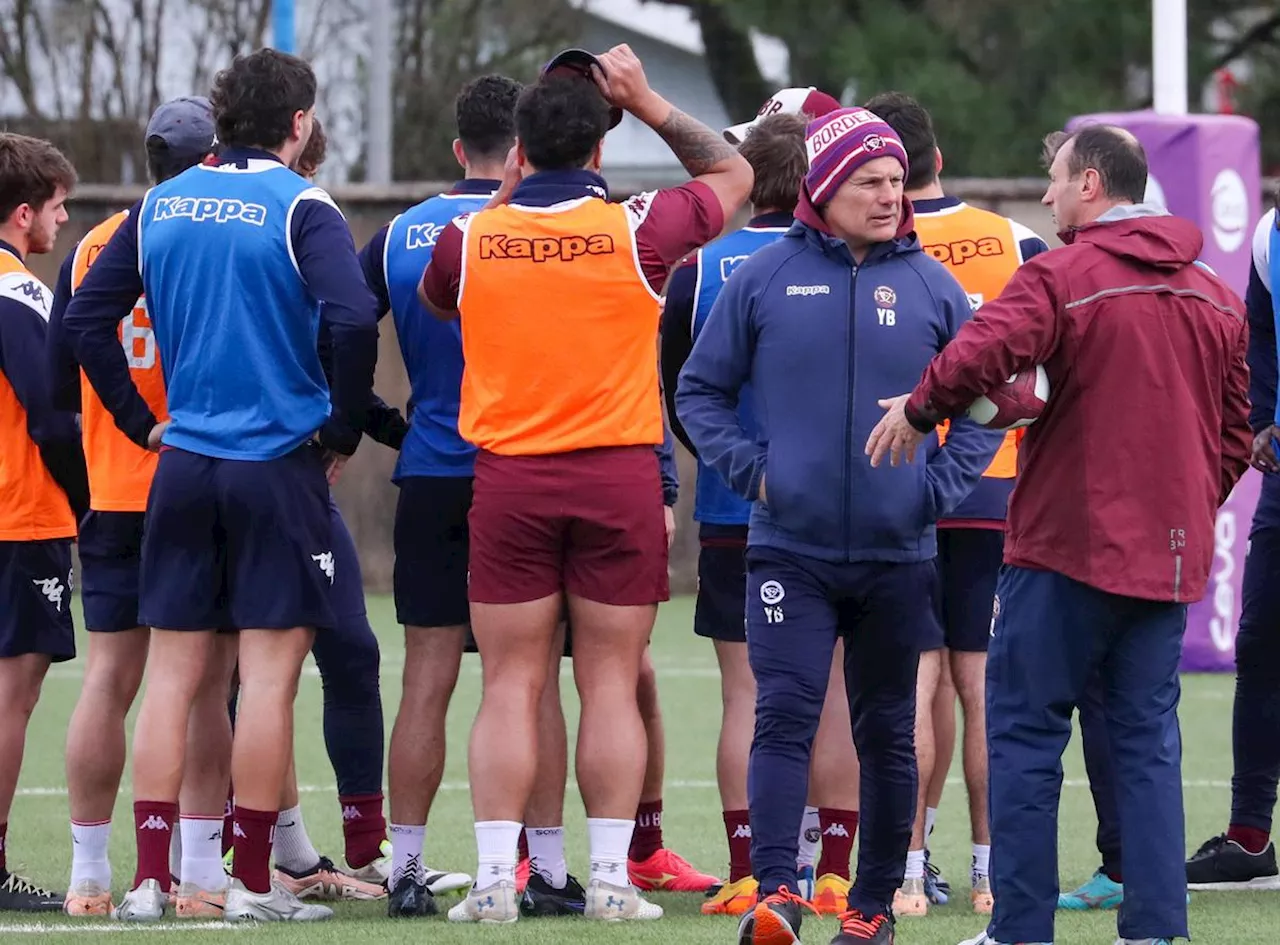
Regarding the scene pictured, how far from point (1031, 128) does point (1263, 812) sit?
12.6 meters

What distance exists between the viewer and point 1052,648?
5289 millimetres

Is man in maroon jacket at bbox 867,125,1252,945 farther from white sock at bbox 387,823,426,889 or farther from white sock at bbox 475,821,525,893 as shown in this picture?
white sock at bbox 387,823,426,889

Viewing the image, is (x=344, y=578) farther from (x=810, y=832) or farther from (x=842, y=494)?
(x=842, y=494)

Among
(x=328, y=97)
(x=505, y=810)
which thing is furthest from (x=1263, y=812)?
(x=328, y=97)

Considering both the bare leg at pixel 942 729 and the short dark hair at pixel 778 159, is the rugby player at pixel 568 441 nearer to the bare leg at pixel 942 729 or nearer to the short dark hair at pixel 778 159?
the short dark hair at pixel 778 159

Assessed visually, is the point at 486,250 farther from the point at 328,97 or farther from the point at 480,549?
the point at 328,97

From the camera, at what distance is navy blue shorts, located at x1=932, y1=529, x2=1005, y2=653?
6.57m

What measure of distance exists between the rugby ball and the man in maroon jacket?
0.12 ft

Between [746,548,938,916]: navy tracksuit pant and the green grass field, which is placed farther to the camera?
the green grass field

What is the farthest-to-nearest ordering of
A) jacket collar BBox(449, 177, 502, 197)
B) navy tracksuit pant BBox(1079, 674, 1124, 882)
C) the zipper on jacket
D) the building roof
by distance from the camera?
the building roof → jacket collar BBox(449, 177, 502, 197) → navy tracksuit pant BBox(1079, 674, 1124, 882) → the zipper on jacket

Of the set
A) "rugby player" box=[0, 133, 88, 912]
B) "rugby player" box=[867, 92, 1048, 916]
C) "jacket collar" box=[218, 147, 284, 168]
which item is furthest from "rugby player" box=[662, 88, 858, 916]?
"rugby player" box=[0, 133, 88, 912]

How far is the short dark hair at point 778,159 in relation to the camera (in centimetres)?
652

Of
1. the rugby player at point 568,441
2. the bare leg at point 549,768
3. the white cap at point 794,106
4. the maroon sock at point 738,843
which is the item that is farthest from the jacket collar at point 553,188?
the maroon sock at point 738,843

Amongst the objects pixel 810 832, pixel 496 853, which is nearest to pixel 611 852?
pixel 496 853
